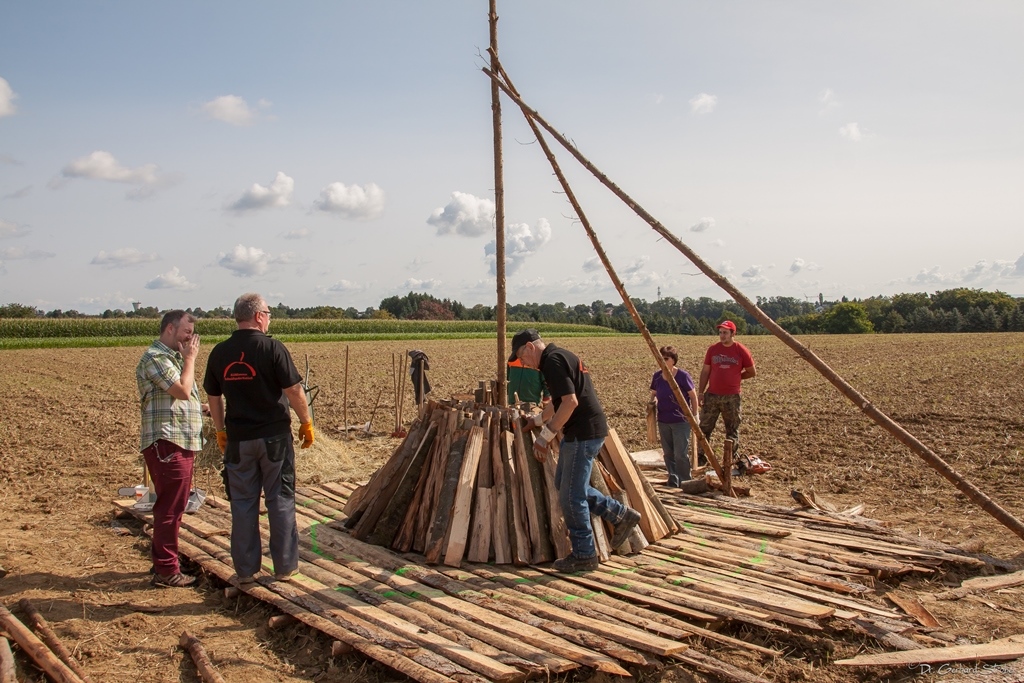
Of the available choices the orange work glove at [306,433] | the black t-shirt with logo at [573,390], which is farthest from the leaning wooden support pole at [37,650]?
the black t-shirt with logo at [573,390]

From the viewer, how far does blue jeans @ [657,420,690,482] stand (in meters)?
8.66

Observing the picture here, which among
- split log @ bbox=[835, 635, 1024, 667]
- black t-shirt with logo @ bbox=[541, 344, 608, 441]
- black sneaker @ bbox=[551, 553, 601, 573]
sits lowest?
split log @ bbox=[835, 635, 1024, 667]

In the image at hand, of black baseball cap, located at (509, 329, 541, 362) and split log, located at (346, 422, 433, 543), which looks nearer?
black baseball cap, located at (509, 329, 541, 362)

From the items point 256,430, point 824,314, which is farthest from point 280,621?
→ point 824,314

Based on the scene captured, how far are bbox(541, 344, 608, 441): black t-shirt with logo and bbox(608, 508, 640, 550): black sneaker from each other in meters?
0.69

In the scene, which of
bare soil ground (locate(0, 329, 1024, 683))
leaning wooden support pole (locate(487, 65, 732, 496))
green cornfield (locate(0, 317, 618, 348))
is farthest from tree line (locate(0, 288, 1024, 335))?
leaning wooden support pole (locate(487, 65, 732, 496))

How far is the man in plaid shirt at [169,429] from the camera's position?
5641 mm

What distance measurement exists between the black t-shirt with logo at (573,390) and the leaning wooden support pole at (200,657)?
109 inches

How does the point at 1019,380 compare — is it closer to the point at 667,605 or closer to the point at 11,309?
the point at 667,605

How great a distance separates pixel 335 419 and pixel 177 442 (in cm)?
975

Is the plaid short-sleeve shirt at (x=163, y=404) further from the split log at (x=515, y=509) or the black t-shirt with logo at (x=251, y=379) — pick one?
the split log at (x=515, y=509)

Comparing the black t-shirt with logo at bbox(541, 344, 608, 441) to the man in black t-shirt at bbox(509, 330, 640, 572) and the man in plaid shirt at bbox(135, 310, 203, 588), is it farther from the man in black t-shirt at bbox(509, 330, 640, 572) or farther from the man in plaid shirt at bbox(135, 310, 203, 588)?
the man in plaid shirt at bbox(135, 310, 203, 588)

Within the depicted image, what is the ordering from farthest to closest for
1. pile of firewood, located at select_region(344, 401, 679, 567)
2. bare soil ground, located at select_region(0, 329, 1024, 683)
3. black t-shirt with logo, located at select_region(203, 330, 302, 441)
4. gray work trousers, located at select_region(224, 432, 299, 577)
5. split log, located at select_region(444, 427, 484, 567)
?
1. pile of firewood, located at select_region(344, 401, 679, 567)
2. split log, located at select_region(444, 427, 484, 567)
3. gray work trousers, located at select_region(224, 432, 299, 577)
4. black t-shirt with logo, located at select_region(203, 330, 302, 441)
5. bare soil ground, located at select_region(0, 329, 1024, 683)

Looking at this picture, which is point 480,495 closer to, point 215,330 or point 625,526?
point 625,526
